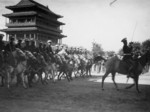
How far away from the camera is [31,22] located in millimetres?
39281

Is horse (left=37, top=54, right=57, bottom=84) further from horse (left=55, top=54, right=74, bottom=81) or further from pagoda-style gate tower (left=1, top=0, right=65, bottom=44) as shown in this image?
pagoda-style gate tower (left=1, top=0, right=65, bottom=44)

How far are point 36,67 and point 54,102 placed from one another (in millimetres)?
4708

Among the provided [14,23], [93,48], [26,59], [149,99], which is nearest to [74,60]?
[26,59]

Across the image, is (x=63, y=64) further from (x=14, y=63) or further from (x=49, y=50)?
(x=14, y=63)

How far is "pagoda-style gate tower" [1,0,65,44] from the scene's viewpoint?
3594cm

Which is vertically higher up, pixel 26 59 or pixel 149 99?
pixel 26 59

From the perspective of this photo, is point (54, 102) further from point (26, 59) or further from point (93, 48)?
point (93, 48)

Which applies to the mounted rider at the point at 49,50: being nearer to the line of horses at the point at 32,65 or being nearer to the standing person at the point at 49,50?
the standing person at the point at 49,50

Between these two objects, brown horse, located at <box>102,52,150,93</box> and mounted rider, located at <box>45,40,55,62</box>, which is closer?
brown horse, located at <box>102,52,150,93</box>

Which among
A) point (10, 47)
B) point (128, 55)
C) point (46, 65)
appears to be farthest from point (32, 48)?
point (128, 55)

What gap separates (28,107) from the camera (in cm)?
686

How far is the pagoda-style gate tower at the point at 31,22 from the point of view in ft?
118

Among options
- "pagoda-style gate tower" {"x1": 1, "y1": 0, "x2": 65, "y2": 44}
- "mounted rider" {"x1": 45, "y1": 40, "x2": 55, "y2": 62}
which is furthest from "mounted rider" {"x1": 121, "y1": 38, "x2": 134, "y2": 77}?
"pagoda-style gate tower" {"x1": 1, "y1": 0, "x2": 65, "y2": 44}

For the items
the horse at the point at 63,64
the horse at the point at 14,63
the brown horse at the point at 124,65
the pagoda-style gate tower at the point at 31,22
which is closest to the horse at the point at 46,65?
the horse at the point at 63,64
